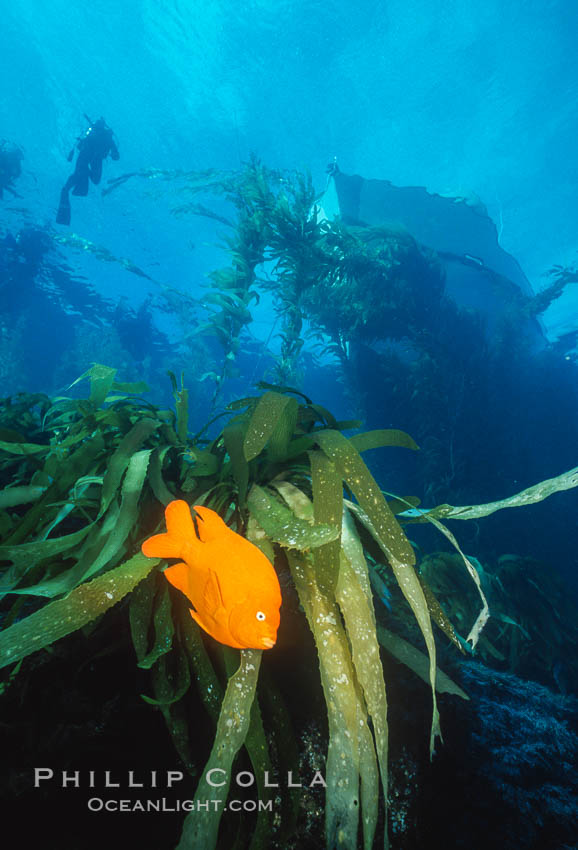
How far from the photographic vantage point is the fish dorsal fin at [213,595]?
2.69ft

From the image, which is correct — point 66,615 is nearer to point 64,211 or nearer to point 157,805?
point 157,805

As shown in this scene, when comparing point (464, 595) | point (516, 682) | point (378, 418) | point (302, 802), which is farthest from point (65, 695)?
point (378, 418)

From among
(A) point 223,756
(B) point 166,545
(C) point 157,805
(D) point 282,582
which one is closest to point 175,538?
(B) point 166,545

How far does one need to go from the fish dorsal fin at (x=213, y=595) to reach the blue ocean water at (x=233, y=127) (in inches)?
481

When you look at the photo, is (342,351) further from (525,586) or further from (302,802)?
(302,802)

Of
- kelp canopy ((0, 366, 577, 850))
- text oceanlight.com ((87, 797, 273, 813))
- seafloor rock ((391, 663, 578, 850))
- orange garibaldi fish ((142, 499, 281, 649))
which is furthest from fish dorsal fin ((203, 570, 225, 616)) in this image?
seafloor rock ((391, 663, 578, 850))

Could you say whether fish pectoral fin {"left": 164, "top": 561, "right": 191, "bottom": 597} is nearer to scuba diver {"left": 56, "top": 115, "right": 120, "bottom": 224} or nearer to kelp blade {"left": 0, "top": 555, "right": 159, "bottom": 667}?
kelp blade {"left": 0, "top": 555, "right": 159, "bottom": 667}

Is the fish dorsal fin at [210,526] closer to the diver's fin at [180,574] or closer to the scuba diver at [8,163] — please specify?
the diver's fin at [180,574]

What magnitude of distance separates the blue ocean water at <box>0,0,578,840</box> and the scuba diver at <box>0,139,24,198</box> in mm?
610

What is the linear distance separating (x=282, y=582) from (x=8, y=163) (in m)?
22.6

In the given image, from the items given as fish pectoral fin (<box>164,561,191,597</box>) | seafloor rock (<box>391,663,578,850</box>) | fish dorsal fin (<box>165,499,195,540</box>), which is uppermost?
fish dorsal fin (<box>165,499,195,540</box>)

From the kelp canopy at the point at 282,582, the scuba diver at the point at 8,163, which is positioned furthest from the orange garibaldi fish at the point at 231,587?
the scuba diver at the point at 8,163

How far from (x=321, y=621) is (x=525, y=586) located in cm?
412

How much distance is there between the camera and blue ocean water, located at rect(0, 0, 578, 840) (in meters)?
16.1
